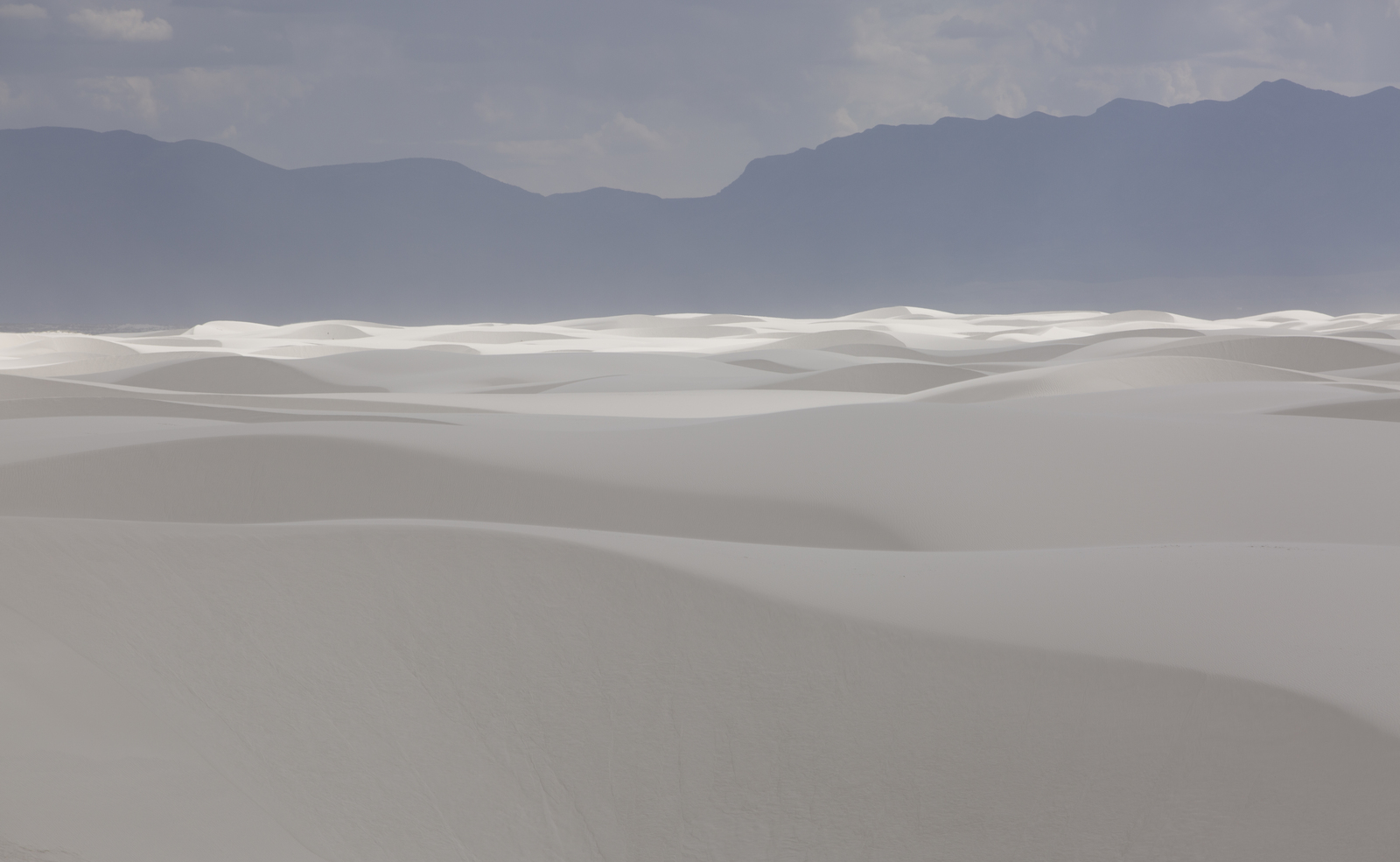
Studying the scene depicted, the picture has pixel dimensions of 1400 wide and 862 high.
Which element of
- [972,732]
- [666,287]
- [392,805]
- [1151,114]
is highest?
[1151,114]

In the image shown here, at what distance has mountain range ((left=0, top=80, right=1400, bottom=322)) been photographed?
5303cm

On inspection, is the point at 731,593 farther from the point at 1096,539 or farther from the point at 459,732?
the point at 1096,539

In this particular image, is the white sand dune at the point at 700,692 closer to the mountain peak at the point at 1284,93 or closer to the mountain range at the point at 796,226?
the mountain range at the point at 796,226

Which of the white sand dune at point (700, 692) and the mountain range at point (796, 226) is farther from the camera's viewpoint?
the mountain range at point (796, 226)

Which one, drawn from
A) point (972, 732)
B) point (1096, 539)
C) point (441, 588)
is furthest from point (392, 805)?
point (1096, 539)

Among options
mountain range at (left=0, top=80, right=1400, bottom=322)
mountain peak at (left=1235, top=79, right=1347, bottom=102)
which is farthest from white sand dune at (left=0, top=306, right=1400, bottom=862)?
mountain peak at (left=1235, top=79, right=1347, bottom=102)

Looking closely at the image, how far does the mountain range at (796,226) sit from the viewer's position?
53.0 m

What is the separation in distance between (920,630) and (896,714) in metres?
0.21

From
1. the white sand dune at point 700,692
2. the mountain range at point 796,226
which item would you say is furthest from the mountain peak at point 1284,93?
the white sand dune at point 700,692

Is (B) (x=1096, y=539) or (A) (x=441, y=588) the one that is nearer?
(A) (x=441, y=588)

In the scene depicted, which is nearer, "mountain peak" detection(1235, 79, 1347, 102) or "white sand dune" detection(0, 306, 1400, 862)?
"white sand dune" detection(0, 306, 1400, 862)

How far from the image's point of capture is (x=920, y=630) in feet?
6.03

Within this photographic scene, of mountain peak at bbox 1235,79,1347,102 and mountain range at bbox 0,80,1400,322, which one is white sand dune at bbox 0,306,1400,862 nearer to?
mountain range at bbox 0,80,1400,322

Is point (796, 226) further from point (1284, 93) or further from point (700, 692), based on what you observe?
point (700, 692)
